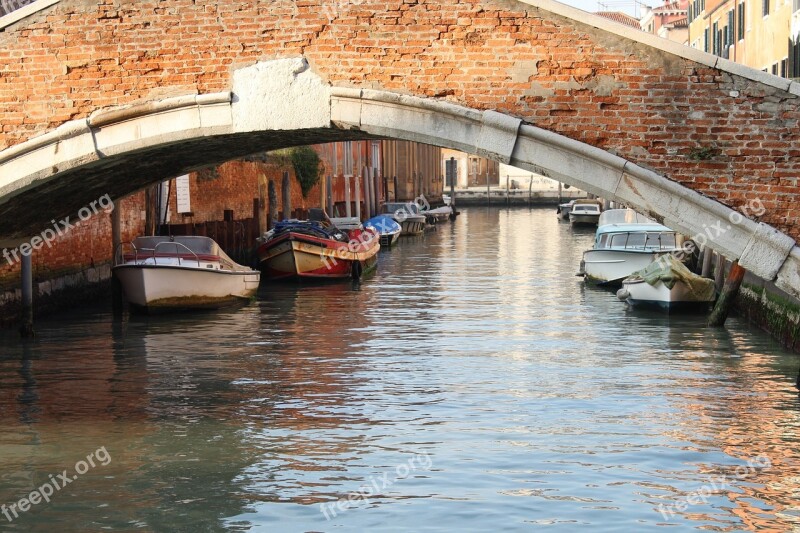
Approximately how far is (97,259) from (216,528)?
9.34m

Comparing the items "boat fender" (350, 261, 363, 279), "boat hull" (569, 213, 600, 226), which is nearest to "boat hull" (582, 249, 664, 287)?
"boat fender" (350, 261, 363, 279)

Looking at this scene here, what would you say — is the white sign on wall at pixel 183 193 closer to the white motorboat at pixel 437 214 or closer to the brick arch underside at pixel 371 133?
the brick arch underside at pixel 371 133

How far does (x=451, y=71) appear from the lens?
788 centimetres

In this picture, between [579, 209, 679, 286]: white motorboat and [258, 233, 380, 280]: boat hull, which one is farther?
[258, 233, 380, 280]: boat hull

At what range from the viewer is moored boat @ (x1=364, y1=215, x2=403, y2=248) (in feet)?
83.2

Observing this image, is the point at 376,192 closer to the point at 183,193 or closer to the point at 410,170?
the point at 410,170

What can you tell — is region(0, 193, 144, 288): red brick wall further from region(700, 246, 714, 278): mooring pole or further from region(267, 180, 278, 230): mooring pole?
region(700, 246, 714, 278): mooring pole

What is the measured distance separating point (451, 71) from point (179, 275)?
251 inches

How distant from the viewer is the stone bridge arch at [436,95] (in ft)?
24.6

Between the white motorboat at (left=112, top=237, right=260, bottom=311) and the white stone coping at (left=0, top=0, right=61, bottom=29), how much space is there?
501cm

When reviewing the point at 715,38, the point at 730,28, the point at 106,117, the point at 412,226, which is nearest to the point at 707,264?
the point at 106,117

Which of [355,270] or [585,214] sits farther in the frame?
[585,214]

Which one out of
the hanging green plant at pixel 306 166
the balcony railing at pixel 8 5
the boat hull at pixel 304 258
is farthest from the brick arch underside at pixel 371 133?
the hanging green plant at pixel 306 166

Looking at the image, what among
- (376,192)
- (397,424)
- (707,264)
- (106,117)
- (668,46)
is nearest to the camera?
(668,46)
